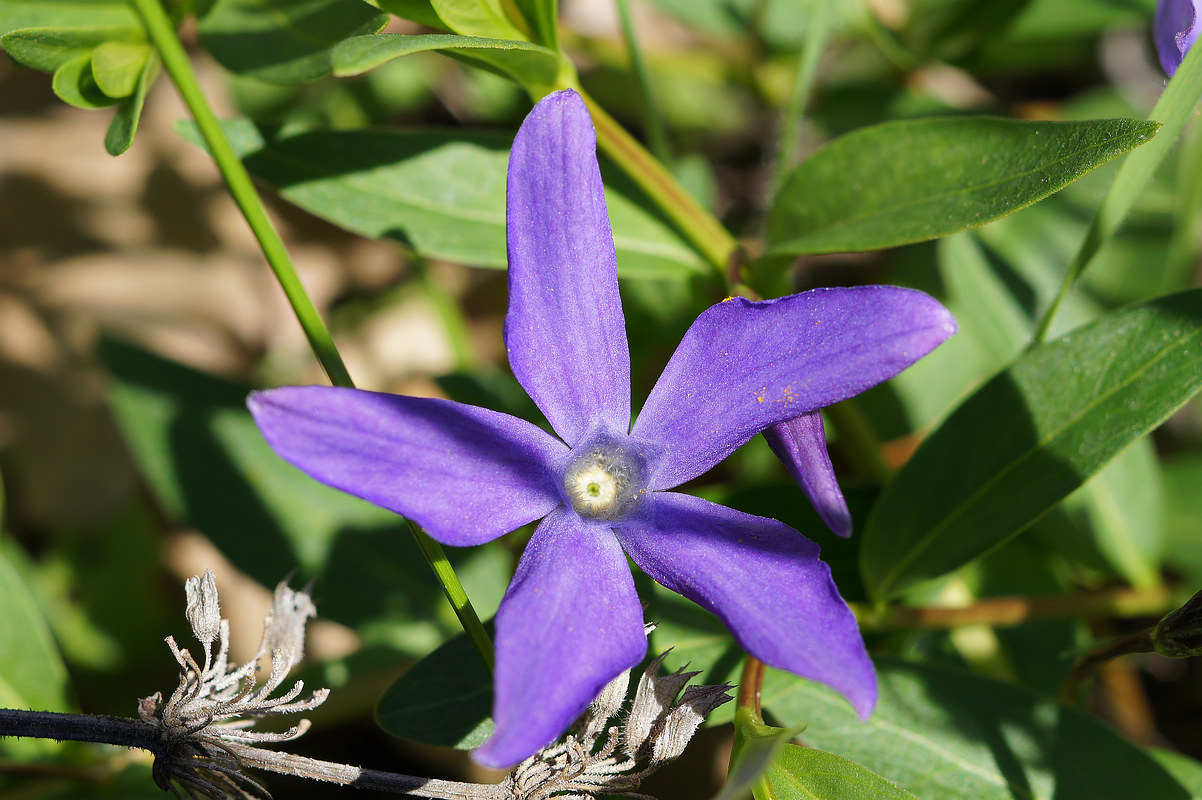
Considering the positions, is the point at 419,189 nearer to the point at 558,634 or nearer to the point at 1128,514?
the point at 558,634

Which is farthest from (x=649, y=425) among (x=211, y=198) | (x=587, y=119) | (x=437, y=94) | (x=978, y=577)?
(x=211, y=198)

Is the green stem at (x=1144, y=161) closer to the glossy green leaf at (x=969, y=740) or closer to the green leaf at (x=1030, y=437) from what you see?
the green leaf at (x=1030, y=437)

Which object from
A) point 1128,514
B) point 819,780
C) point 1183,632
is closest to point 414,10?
point 819,780

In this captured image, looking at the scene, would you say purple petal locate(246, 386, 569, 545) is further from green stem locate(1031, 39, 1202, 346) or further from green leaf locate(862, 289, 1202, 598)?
green stem locate(1031, 39, 1202, 346)

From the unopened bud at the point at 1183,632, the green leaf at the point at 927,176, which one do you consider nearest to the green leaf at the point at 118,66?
the green leaf at the point at 927,176

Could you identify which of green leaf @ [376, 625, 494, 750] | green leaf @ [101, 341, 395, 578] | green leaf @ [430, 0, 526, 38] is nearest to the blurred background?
green leaf @ [101, 341, 395, 578]

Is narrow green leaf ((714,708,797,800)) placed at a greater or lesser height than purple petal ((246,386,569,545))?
lesser
